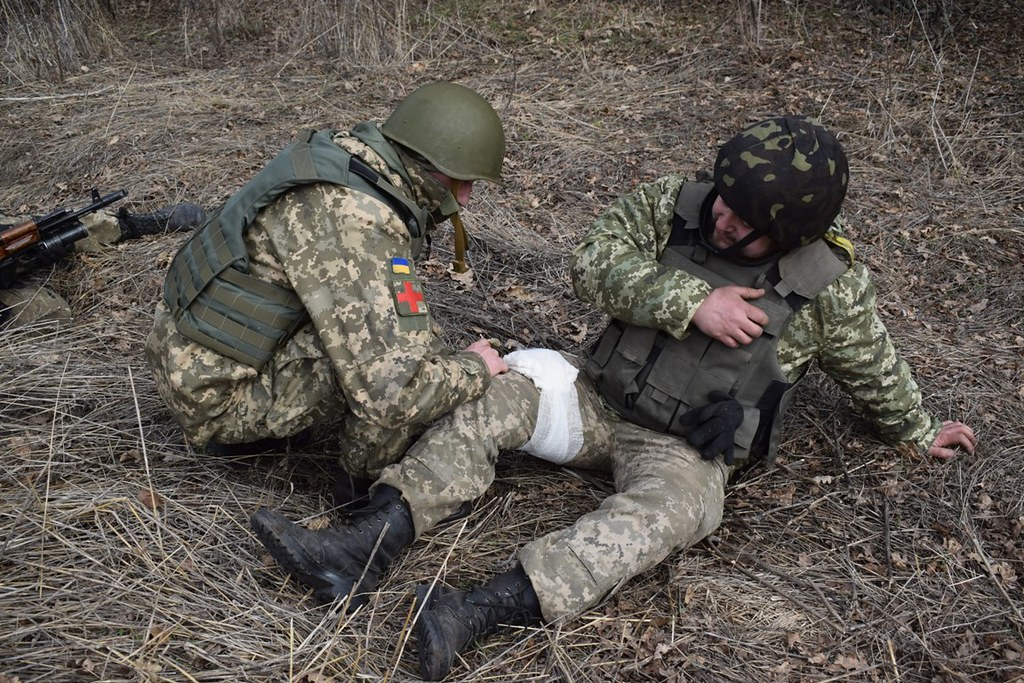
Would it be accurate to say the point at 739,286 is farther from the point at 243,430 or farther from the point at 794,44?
the point at 794,44

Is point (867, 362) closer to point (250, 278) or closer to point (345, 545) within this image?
point (345, 545)

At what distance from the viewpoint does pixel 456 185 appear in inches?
126

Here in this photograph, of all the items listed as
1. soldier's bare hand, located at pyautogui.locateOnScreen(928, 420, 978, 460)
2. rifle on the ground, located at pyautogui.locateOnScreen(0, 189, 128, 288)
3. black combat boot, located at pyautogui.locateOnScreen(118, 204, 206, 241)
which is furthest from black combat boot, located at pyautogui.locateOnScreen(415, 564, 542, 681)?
black combat boot, located at pyautogui.locateOnScreen(118, 204, 206, 241)

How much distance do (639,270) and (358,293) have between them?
119cm

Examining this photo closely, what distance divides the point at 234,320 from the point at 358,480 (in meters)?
0.91

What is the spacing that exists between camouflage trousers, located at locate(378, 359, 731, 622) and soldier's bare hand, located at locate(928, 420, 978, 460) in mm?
1030

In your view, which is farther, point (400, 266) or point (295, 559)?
point (400, 266)

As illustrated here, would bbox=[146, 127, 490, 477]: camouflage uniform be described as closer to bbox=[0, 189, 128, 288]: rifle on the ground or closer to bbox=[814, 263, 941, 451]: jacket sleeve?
bbox=[814, 263, 941, 451]: jacket sleeve

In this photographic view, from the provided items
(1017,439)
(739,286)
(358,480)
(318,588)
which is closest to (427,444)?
(358,480)

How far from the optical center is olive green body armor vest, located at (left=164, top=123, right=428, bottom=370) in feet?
9.37

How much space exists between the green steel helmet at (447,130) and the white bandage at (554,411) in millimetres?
901

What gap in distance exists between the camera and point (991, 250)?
17.9 ft

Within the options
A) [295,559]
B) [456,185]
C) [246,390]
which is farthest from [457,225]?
[295,559]

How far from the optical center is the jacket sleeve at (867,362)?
3227 millimetres
